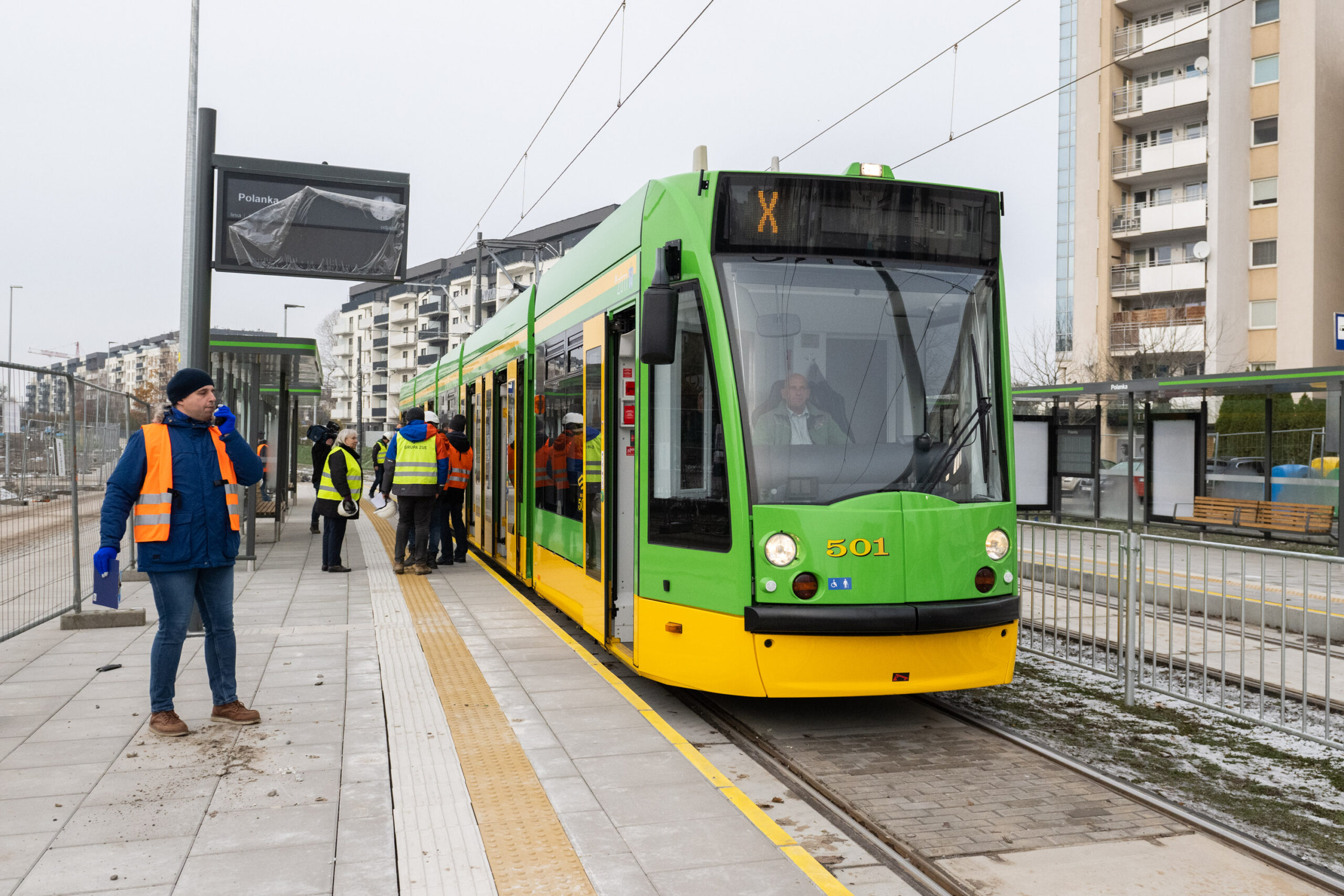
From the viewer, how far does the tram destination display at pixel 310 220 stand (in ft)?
34.7

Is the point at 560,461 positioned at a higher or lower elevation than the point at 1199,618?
higher

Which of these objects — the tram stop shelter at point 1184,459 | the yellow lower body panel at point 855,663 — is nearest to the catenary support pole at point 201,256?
the yellow lower body panel at point 855,663

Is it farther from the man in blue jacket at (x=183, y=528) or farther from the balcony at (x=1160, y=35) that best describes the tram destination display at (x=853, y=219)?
the balcony at (x=1160, y=35)

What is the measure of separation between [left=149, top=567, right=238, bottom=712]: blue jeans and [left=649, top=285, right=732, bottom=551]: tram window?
92.3 inches

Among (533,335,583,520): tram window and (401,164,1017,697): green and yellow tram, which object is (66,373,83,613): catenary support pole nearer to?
(533,335,583,520): tram window

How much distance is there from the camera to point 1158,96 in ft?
125

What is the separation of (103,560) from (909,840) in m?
4.14

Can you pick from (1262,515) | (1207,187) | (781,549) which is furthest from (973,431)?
(1207,187)

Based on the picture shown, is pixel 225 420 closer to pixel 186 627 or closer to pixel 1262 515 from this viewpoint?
pixel 186 627

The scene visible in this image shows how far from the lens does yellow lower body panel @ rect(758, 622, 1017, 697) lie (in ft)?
17.8

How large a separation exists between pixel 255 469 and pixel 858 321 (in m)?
3.42

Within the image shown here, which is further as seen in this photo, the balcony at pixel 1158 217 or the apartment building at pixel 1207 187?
the balcony at pixel 1158 217

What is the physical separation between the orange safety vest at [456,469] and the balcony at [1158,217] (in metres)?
32.1

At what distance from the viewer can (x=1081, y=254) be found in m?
40.7
